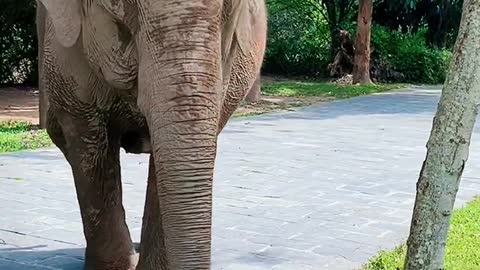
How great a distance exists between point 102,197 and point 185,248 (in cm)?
180

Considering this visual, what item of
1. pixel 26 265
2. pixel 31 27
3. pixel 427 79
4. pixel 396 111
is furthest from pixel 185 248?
pixel 427 79

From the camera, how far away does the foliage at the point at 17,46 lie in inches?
936

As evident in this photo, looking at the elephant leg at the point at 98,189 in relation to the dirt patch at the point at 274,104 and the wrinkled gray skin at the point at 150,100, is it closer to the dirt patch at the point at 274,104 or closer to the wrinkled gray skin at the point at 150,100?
the wrinkled gray skin at the point at 150,100

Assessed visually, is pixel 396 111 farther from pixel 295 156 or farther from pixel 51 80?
pixel 51 80

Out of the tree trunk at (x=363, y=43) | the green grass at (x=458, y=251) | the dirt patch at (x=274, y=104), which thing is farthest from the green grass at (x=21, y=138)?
the tree trunk at (x=363, y=43)

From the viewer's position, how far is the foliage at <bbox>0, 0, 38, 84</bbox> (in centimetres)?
2377

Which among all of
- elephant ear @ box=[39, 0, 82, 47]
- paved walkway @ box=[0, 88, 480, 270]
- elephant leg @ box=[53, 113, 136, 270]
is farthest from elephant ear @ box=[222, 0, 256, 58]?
paved walkway @ box=[0, 88, 480, 270]

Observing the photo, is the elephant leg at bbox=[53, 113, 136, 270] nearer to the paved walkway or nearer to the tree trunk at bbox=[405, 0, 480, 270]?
the paved walkway

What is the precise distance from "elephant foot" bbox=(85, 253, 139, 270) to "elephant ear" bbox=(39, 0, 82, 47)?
1.54m

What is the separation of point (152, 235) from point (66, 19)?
50.7 inches

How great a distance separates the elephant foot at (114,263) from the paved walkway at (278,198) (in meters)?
0.43

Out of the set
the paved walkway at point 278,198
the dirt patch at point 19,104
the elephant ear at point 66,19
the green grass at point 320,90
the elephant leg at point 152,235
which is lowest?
the dirt patch at point 19,104

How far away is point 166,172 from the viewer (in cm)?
307

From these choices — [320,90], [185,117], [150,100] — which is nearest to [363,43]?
[320,90]
